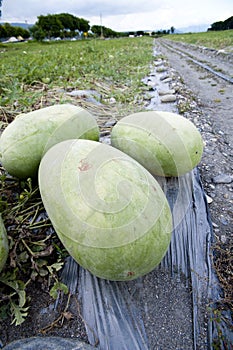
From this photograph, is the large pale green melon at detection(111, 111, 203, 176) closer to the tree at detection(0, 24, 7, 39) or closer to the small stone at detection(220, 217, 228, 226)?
the small stone at detection(220, 217, 228, 226)

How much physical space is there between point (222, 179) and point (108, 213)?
148 cm

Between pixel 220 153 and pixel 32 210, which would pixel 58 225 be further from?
pixel 220 153

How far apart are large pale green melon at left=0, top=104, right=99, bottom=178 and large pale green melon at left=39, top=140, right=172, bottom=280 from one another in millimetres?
375

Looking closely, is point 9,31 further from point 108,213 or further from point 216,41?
point 108,213

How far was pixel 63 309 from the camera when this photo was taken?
1.23 m

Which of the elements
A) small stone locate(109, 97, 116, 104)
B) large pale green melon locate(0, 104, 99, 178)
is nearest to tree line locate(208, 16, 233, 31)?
small stone locate(109, 97, 116, 104)

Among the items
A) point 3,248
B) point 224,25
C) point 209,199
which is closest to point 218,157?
Answer: point 209,199

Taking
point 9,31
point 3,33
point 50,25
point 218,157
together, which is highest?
point 50,25

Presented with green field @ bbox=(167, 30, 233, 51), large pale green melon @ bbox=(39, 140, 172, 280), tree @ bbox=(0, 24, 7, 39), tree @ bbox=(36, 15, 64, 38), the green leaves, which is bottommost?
the green leaves

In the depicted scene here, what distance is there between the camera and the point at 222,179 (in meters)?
2.18

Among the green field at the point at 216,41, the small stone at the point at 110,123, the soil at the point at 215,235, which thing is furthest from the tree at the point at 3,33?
the small stone at the point at 110,123

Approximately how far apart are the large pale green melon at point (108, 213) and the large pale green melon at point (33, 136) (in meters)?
0.38

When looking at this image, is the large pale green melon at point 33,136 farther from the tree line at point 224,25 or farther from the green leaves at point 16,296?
the tree line at point 224,25

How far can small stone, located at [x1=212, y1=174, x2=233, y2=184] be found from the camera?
217 centimetres
